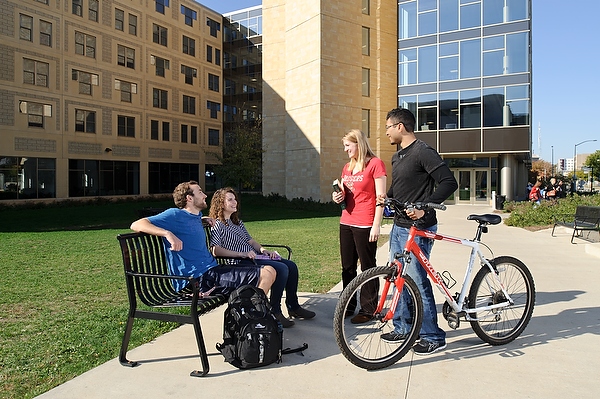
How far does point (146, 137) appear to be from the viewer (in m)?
41.7

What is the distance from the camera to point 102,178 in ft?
125

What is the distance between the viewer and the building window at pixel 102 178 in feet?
119

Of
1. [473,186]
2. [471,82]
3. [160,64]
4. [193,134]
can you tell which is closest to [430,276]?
[471,82]

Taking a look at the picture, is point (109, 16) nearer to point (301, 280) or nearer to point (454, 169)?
point (454, 169)

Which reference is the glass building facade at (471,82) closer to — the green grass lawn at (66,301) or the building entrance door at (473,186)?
the building entrance door at (473,186)

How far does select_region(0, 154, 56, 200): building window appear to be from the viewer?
31.8 meters

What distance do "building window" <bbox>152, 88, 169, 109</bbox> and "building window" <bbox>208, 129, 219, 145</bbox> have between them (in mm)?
6465

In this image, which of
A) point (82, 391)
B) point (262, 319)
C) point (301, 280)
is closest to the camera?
point (82, 391)

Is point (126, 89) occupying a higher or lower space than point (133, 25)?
lower

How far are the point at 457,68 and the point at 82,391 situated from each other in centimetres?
3346

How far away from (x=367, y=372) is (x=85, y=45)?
126 ft

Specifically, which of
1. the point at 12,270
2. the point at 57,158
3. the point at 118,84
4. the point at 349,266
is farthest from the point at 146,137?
the point at 349,266

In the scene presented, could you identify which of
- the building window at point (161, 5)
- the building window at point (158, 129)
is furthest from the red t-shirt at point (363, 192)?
the building window at point (161, 5)

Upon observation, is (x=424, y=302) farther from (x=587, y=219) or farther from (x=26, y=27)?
(x=26, y=27)
